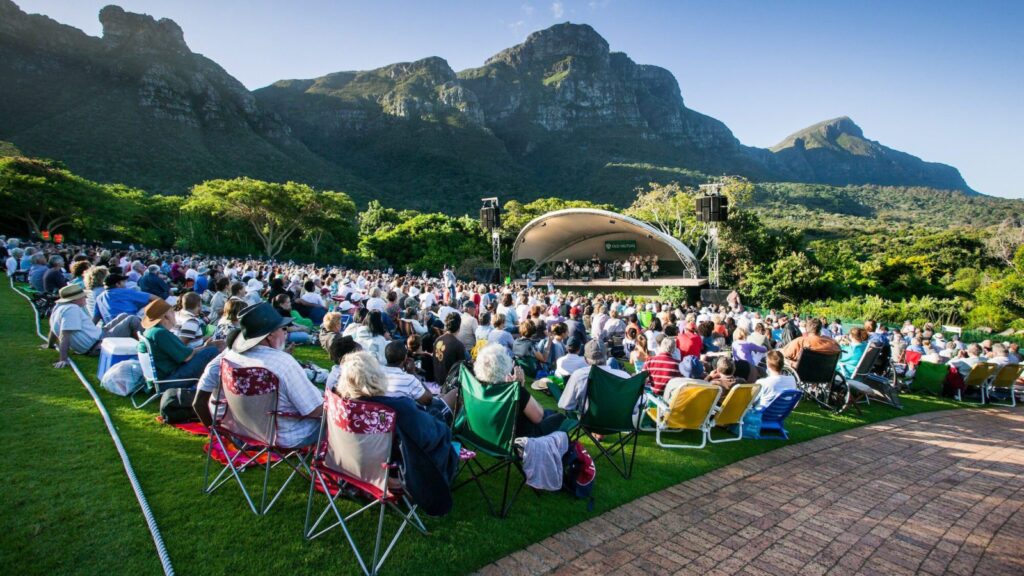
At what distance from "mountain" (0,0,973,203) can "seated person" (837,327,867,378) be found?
173ft

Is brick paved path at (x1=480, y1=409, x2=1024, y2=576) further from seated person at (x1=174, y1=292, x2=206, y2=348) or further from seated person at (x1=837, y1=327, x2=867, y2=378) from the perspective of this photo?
seated person at (x1=174, y1=292, x2=206, y2=348)

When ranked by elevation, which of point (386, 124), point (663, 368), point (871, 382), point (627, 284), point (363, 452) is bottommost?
point (627, 284)

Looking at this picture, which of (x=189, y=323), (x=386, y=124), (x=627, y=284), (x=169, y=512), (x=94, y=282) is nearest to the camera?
(x=169, y=512)

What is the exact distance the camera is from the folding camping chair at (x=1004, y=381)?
25.7 feet

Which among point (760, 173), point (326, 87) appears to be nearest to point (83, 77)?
point (326, 87)

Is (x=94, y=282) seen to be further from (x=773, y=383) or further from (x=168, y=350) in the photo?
(x=773, y=383)

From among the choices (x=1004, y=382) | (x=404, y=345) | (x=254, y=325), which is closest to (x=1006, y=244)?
(x=1004, y=382)

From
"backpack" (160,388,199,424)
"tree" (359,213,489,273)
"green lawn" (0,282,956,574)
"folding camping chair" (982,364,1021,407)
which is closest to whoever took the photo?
"green lawn" (0,282,956,574)

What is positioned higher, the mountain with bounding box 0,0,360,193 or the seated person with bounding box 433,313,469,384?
the mountain with bounding box 0,0,360,193

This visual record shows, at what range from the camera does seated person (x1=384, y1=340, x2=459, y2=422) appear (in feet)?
11.3

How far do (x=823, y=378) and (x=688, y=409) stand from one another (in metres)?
3.05

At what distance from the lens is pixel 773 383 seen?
5.07 meters

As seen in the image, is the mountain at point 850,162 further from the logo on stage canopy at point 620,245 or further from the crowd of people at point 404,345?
the crowd of people at point 404,345

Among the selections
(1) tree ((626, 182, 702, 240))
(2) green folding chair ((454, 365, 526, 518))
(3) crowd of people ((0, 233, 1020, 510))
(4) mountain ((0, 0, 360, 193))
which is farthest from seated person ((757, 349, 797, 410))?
(4) mountain ((0, 0, 360, 193))
